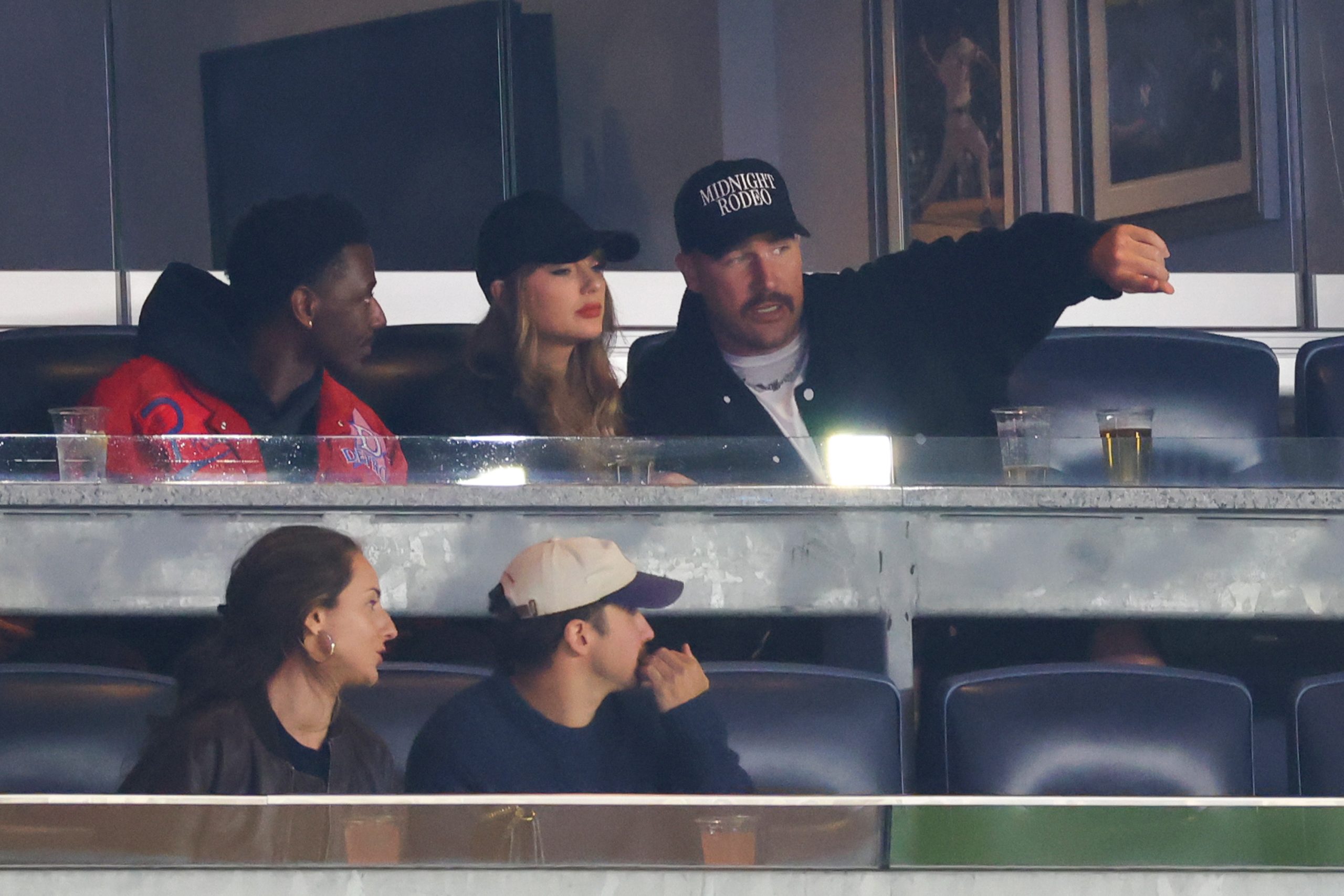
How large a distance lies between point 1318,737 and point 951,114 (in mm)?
1369

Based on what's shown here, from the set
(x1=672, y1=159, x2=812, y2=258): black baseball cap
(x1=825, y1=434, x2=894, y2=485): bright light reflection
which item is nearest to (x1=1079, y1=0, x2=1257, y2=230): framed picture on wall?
(x1=672, y1=159, x2=812, y2=258): black baseball cap

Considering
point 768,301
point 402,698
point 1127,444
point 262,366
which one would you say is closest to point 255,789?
point 402,698

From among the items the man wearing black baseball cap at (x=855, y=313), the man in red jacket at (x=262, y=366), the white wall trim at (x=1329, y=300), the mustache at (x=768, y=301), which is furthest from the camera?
the white wall trim at (x=1329, y=300)

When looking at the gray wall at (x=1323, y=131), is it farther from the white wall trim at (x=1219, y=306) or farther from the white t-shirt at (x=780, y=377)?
the white t-shirt at (x=780, y=377)

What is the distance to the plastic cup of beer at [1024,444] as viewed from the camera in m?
1.48

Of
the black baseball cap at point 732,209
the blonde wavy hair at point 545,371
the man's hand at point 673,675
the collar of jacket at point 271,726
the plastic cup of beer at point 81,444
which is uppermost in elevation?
the black baseball cap at point 732,209

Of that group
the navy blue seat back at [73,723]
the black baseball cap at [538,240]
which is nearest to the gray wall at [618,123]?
the black baseball cap at [538,240]

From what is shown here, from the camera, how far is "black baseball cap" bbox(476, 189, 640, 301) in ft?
6.71

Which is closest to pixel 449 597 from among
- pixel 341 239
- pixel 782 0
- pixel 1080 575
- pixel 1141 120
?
pixel 1080 575

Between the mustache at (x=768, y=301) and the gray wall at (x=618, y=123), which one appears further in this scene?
the gray wall at (x=618, y=123)

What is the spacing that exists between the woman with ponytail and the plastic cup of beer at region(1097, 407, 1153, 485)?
0.68 metres

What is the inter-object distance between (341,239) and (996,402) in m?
0.89

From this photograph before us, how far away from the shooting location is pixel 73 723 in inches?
54.7

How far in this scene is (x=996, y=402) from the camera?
200 cm
